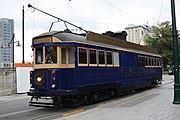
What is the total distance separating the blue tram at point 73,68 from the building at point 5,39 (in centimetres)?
2007

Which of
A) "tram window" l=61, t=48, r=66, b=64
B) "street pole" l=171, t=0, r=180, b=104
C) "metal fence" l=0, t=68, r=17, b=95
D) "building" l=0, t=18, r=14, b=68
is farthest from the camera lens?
"building" l=0, t=18, r=14, b=68

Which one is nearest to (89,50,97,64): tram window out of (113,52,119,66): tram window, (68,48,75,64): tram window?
(68,48,75,64): tram window

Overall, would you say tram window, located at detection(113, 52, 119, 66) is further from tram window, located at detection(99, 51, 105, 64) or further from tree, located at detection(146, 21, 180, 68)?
tree, located at detection(146, 21, 180, 68)

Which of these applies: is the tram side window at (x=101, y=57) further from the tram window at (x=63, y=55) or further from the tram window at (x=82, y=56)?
the tram window at (x=63, y=55)

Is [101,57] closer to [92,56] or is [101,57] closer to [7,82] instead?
[92,56]

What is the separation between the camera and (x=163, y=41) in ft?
244

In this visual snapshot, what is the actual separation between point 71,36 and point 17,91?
1206 centimetres

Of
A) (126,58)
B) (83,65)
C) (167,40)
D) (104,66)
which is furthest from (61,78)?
(167,40)

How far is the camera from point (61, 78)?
38.6 ft

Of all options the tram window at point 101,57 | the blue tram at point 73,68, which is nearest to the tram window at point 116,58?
the blue tram at point 73,68

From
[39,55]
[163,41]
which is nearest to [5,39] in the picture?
[39,55]

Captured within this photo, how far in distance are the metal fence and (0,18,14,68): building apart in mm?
9508

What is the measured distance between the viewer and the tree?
72419 millimetres

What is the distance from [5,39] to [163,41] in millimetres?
48127
